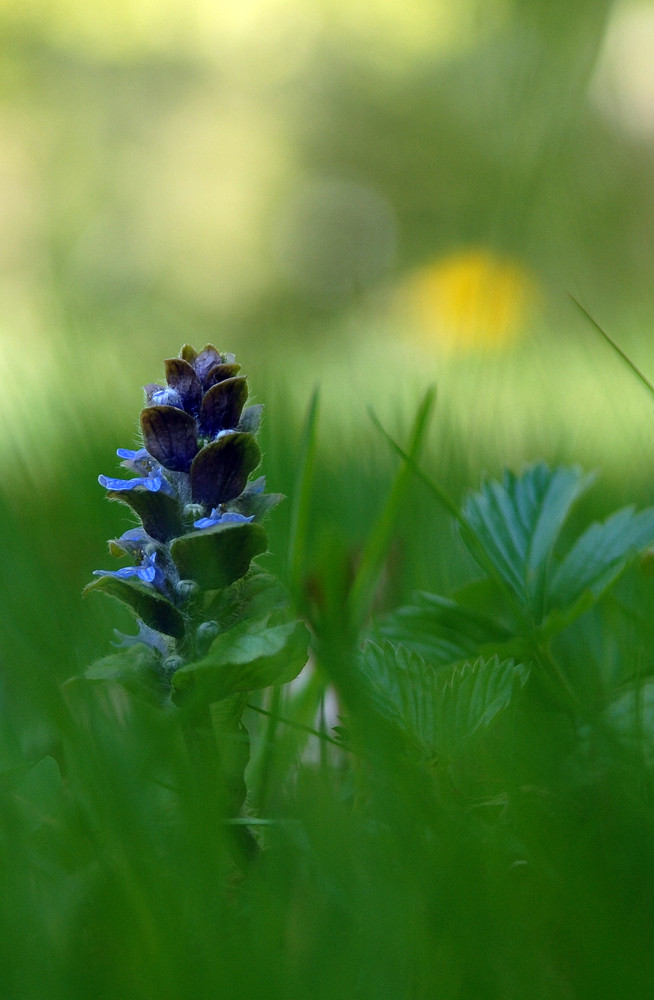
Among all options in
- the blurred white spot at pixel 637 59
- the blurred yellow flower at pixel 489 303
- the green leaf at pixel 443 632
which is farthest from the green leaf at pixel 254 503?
the blurred white spot at pixel 637 59

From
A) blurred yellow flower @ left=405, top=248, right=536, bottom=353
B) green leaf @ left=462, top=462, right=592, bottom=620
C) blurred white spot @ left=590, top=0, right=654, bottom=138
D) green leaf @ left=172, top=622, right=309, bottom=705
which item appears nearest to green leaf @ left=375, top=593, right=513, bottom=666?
green leaf @ left=462, top=462, right=592, bottom=620

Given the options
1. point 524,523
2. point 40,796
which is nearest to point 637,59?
point 524,523

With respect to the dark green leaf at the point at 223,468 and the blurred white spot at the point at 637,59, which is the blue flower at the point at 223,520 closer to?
the dark green leaf at the point at 223,468

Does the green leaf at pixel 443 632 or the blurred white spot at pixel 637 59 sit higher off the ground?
the blurred white spot at pixel 637 59

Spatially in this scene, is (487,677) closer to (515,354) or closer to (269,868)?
(269,868)

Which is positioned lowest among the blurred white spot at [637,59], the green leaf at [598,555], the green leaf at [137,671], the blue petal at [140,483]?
the green leaf at [598,555]

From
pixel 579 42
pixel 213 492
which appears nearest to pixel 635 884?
pixel 213 492
